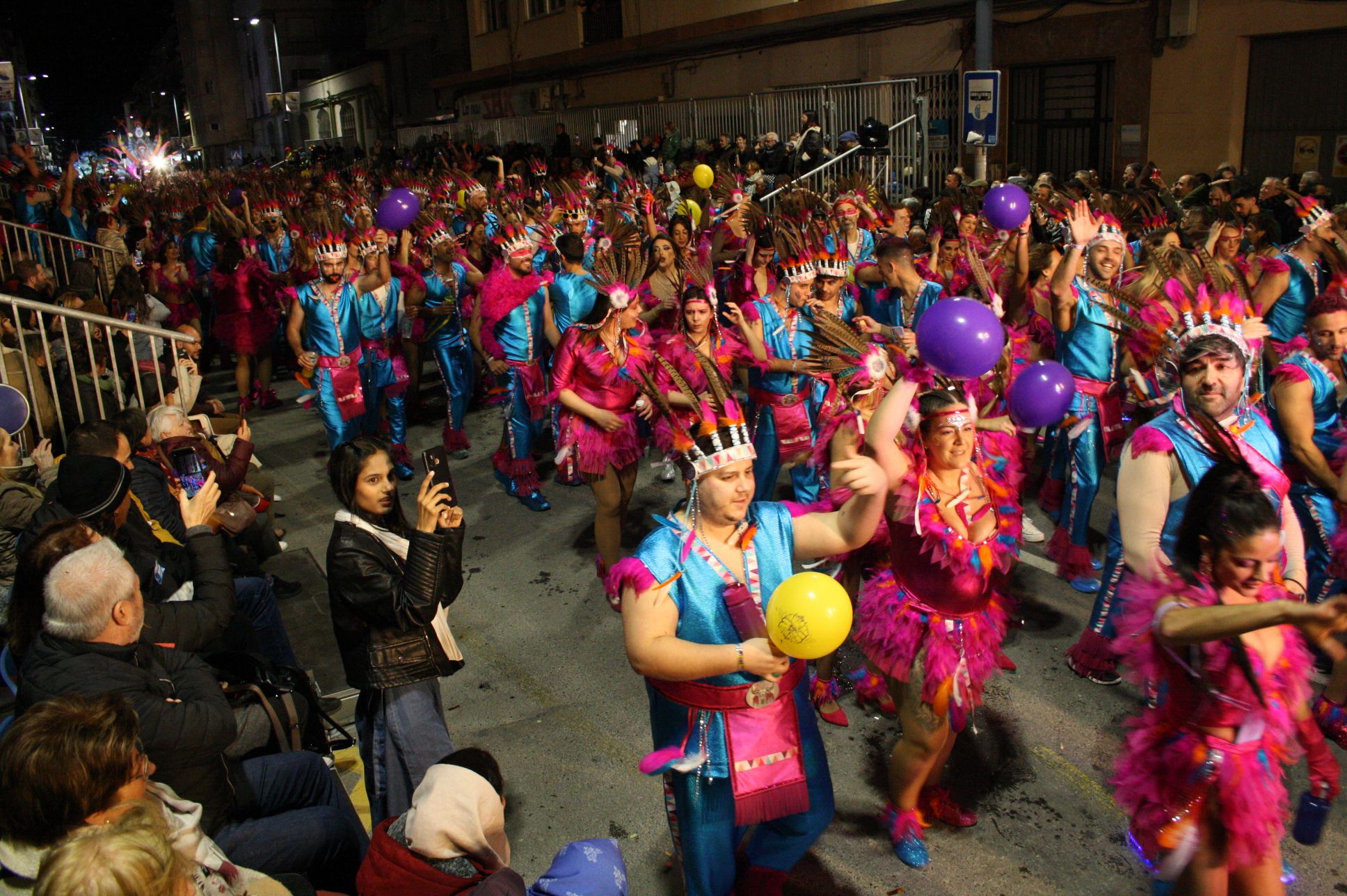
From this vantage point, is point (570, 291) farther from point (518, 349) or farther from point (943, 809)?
point (943, 809)

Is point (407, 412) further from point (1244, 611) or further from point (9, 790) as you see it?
point (1244, 611)

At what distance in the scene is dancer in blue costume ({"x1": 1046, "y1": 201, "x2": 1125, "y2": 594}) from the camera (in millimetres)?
5766

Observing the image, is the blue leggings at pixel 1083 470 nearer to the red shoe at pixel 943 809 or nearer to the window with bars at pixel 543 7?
the red shoe at pixel 943 809

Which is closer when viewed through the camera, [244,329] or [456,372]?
[456,372]

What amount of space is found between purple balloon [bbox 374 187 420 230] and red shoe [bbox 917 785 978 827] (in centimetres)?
745

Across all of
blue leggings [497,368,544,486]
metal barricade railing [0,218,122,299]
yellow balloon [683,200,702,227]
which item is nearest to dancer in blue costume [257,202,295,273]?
metal barricade railing [0,218,122,299]

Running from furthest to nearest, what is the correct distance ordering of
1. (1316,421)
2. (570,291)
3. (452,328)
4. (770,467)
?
(452,328) → (570,291) → (770,467) → (1316,421)

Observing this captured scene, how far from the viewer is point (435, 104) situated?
39.2 m

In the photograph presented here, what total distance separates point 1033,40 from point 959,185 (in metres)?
5.67

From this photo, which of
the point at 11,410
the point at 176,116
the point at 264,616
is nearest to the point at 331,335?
the point at 11,410

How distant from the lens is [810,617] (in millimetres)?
2525

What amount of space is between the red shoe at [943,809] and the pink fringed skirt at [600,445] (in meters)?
2.63

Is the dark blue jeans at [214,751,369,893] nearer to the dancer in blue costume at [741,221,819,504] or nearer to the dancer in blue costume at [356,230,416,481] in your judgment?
the dancer in blue costume at [741,221,819,504]

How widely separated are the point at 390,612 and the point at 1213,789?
2541 mm
